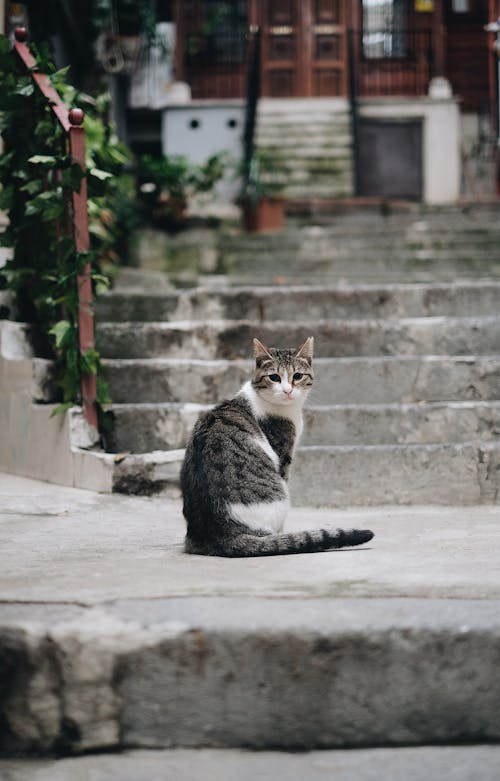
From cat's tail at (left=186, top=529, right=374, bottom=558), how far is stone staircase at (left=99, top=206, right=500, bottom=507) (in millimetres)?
1180

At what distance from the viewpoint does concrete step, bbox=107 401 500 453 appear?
4098 millimetres

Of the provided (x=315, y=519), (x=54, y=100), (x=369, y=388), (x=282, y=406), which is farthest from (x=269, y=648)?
(x=54, y=100)

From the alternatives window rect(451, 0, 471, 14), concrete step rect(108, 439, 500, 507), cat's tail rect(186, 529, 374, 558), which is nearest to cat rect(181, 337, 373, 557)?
cat's tail rect(186, 529, 374, 558)

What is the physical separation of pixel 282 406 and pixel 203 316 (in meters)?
2.07

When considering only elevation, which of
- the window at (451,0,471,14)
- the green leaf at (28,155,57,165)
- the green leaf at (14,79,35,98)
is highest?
the window at (451,0,471,14)

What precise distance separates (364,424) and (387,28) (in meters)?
10.7

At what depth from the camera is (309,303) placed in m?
5.10

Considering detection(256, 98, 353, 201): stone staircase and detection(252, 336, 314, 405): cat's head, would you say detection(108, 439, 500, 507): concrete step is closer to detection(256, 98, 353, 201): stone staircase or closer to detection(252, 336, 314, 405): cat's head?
detection(252, 336, 314, 405): cat's head

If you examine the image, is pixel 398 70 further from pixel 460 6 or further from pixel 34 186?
pixel 34 186

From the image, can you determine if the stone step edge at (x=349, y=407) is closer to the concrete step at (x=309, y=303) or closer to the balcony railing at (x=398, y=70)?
the concrete step at (x=309, y=303)

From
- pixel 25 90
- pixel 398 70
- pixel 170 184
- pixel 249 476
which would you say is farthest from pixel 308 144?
pixel 249 476

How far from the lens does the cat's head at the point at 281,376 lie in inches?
125

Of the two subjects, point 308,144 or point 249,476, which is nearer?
point 249,476

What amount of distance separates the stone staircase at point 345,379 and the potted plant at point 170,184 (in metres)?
3.81
